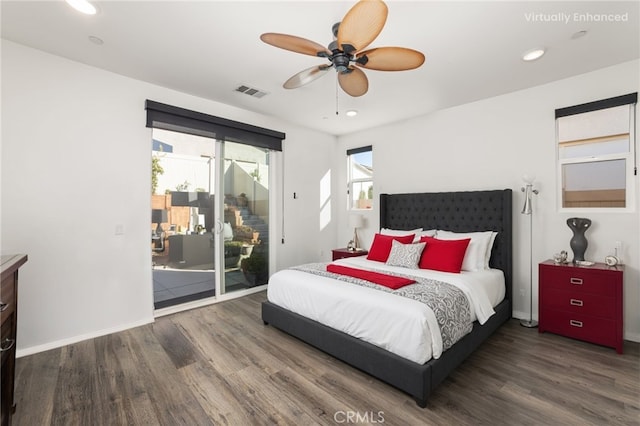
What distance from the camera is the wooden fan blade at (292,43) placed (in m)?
1.81

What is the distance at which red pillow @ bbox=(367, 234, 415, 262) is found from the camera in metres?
3.77

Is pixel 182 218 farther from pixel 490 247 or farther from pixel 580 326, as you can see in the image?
pixel 580 326

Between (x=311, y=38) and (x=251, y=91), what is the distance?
4.43 ft

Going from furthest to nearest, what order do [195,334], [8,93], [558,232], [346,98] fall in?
1. [346,98]
2. [558,232]
3. [195,334]
4. [8,93]

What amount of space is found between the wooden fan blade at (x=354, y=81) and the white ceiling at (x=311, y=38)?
413mm

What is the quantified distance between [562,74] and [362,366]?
3625 mm

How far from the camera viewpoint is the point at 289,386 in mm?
2168

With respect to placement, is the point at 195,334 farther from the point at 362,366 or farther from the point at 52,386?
the point at 362,366

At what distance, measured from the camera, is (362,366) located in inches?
88.7

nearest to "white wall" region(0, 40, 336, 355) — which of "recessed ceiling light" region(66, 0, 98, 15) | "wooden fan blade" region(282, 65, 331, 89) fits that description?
"recessed ceiling light" region(66, 0, 98, 15)

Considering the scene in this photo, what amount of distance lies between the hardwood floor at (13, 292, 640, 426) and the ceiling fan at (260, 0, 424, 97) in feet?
7.79

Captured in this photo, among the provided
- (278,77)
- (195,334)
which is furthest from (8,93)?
(195,334)

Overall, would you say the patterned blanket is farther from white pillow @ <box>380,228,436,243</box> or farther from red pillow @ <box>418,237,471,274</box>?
white pillow @ <box>380,228,436,243</box>

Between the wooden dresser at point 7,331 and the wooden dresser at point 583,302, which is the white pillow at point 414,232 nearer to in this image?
the wooden dresser at point 583,302
